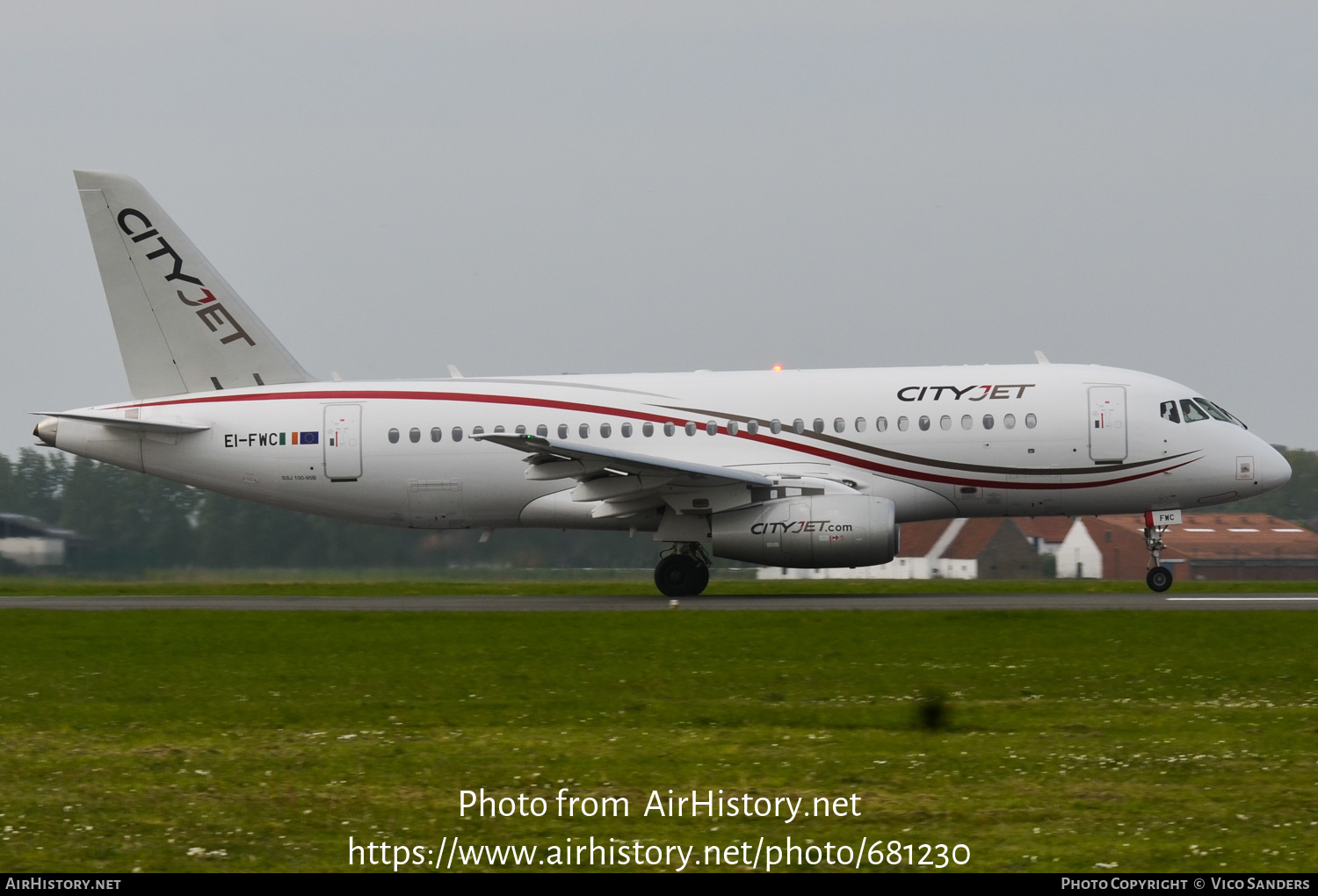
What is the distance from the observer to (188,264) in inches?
1139

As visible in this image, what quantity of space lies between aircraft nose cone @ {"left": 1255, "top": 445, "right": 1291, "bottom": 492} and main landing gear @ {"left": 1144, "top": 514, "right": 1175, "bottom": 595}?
6.09 feet

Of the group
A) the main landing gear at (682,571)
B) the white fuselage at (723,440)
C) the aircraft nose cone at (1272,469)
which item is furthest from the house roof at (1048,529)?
the main landing gear at (682,571)

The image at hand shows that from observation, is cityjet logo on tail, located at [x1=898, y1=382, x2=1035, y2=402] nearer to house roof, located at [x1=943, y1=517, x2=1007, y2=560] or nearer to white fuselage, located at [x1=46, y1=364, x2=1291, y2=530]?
white fuselage, located at [x1=46, y1=364, x2=1291, y2=530]

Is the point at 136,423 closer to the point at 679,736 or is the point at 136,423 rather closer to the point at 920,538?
the point at 679,736

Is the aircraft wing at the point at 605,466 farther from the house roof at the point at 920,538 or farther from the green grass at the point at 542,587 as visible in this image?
the house roof at the point at 920,538

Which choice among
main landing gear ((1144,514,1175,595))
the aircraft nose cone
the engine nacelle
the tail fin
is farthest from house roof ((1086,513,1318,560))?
the tail fin

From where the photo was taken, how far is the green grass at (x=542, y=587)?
92.0 ft

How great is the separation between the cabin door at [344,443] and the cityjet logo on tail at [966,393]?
33.1ft

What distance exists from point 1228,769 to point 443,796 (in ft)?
17.7

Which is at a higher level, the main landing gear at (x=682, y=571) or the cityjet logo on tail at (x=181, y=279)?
the cityjet logo on tail at (x=181, y=279)

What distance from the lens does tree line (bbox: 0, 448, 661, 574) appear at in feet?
104

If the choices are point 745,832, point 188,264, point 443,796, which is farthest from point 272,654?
point 188,264

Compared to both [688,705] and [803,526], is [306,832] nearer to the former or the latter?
[688,705]

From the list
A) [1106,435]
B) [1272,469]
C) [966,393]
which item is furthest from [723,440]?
[1272,469]
